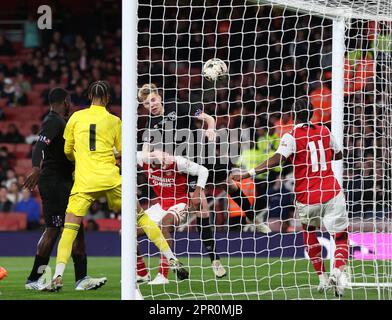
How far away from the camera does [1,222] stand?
50.4ft

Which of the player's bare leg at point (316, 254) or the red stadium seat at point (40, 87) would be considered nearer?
the player's bare leg at point (316, 254)

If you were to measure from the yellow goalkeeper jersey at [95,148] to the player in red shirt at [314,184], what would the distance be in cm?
113

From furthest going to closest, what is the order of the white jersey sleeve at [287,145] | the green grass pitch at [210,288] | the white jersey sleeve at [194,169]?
1. the white jersey sleeve at [194,169]
2. the white jersey sleeve at [287,145]
3. the green grass pitch at [210,288]

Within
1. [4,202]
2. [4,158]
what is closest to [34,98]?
[4,158]

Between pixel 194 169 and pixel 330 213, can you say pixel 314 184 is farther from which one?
pixel 194 169

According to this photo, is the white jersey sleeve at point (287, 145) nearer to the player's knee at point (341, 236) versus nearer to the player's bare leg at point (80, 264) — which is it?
→ the player's knee at point (341, 236)

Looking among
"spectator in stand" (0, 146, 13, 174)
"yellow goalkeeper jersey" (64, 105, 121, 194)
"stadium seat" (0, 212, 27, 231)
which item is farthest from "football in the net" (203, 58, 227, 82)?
"spectator in stand" (0, 146, 13, 174)

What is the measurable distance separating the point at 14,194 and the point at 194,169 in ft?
26.6

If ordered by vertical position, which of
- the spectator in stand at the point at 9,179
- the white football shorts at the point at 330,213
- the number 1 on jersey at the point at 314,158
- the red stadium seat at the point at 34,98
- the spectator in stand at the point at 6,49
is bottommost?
the white football shorts at the point at 330,213

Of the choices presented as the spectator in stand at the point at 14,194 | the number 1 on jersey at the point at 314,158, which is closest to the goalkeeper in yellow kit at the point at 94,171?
the number 1 on jersey at the point at 314,158

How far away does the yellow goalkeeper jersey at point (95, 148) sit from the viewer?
7.53m

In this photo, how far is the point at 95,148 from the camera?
757cm

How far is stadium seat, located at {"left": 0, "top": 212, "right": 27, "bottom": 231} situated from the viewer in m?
15.2

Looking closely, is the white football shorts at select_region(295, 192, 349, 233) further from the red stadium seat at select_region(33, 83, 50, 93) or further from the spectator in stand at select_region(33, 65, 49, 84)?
the spectator in stand at select_region(33, 65, 49, 84)
